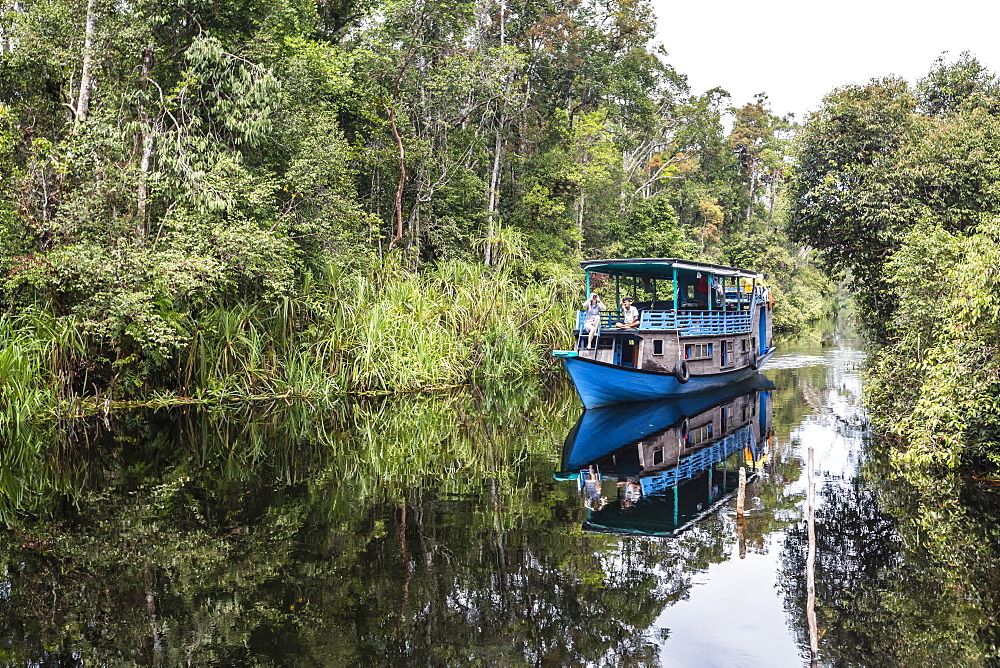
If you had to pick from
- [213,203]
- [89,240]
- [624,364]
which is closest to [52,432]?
[89,240]

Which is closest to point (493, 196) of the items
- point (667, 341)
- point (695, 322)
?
point (695, 322)

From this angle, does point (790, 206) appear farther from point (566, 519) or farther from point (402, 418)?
point (566, 519)

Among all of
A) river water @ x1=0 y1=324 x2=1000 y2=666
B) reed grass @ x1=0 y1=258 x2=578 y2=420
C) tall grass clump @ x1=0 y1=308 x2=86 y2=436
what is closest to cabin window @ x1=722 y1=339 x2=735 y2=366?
reed grass @ x1=0 y1=258 x2=578 y2=420

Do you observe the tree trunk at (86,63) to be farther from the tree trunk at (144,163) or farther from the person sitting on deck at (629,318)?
the person sitting on deck at (629,318)

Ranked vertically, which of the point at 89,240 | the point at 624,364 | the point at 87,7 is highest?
the point at 87,7

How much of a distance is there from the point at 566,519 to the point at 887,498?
4.35 m

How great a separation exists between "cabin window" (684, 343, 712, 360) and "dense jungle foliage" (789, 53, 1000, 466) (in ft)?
13.1

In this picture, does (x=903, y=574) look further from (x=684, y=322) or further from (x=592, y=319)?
(x=684, y=322)

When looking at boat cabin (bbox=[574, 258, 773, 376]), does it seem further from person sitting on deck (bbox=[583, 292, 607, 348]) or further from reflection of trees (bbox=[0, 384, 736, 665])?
reflection of trees (bbox=[0, 384, 736, 665])

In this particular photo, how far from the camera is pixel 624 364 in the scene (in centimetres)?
1895

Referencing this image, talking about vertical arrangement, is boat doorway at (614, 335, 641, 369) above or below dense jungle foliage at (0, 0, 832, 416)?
below

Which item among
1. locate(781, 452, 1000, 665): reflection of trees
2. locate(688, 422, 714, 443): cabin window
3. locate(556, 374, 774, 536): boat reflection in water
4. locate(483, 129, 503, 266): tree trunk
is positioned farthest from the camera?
locate(483, 129, 503, 266): tree trunk

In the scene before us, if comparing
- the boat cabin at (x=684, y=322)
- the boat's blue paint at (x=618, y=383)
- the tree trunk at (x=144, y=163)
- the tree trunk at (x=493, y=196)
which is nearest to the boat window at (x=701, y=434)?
the boat's blue paint at (x=618, y=383)

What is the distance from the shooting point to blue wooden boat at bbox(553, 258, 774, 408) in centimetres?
1739
